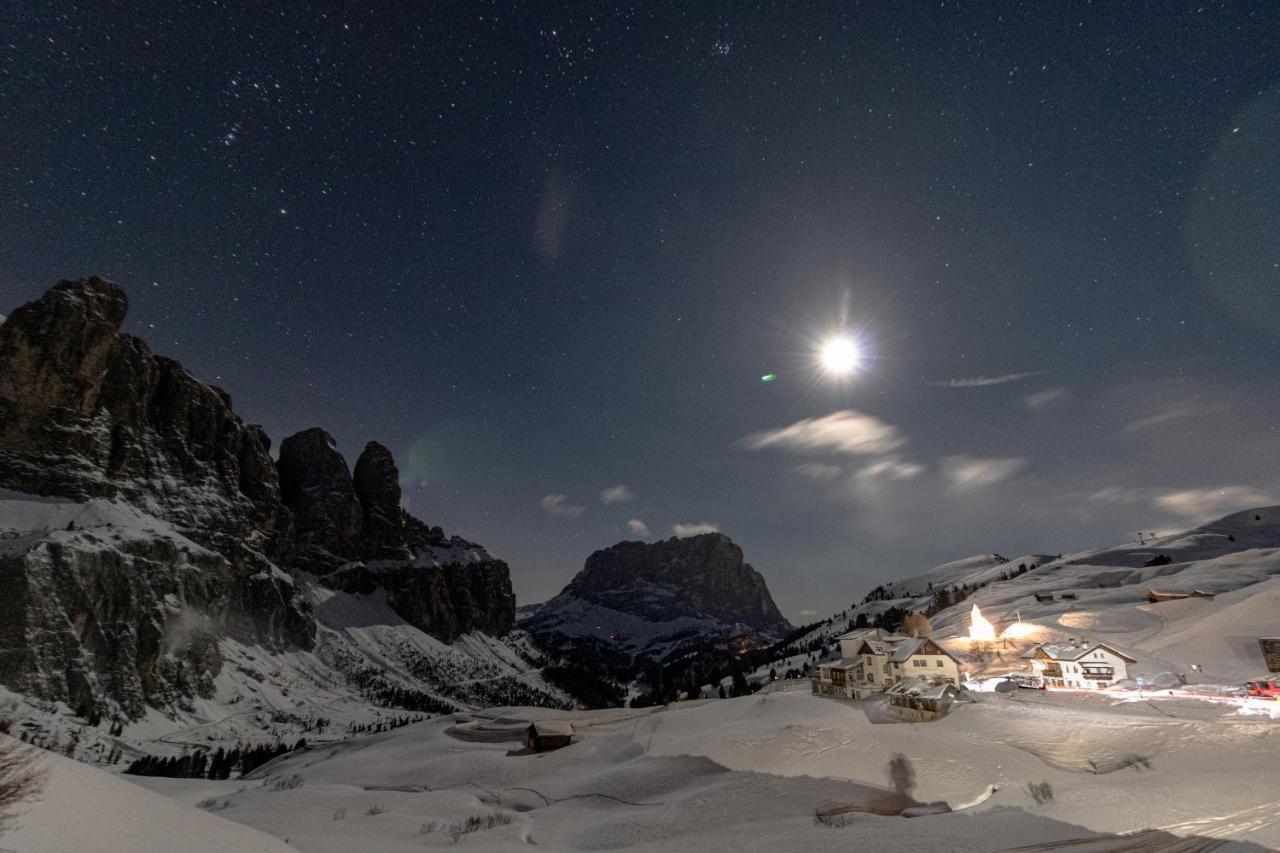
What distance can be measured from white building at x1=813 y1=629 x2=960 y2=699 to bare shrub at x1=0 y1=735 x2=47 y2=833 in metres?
66.6

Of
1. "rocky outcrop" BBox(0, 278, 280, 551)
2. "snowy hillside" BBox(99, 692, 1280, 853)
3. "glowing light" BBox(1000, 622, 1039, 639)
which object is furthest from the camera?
"rocky outcrop" BBox(0, 278, 280, 551)

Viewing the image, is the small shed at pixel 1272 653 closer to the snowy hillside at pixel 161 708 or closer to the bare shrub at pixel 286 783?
the bare shrub at pixel 286 783

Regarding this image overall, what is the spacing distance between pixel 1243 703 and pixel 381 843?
180ft

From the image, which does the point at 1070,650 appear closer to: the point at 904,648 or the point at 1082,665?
the point at 1082,665

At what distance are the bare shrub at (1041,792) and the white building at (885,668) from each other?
3588 cm

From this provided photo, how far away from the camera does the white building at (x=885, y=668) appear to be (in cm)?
6469

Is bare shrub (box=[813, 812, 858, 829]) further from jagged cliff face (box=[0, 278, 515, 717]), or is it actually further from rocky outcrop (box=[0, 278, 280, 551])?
rocky outcrop (box=[0, 278, 280, 551])

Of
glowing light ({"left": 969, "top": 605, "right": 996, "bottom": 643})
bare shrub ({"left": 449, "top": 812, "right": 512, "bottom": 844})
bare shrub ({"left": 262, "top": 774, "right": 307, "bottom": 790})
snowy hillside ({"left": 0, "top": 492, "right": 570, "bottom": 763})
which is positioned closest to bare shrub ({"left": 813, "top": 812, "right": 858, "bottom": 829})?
bare shrub ({"left": 449, "top": 812, "right": 512, "bottom": 844})

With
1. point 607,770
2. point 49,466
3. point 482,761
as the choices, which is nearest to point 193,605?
point 49,466

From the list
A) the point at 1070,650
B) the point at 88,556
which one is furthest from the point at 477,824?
the point at 88,556

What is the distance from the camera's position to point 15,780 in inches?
460

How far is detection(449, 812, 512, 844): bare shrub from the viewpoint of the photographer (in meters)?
27.6

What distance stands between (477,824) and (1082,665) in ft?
212

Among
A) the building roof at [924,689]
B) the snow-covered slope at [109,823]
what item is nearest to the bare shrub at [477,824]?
the snow-covered slope at [109,823]
